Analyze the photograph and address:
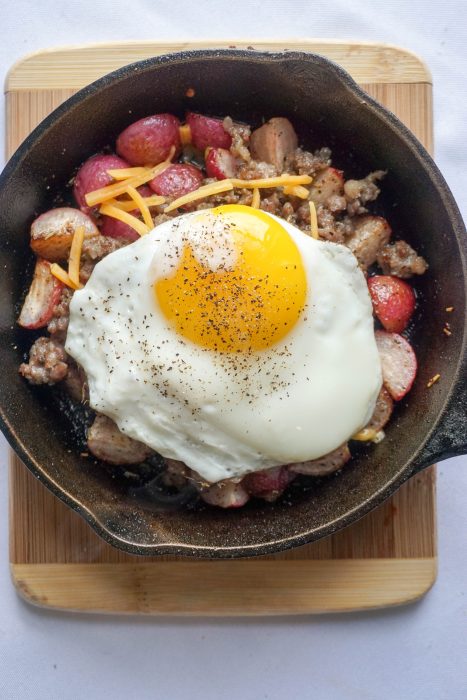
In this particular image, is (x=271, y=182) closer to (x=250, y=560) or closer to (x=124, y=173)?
(x=124, y=173)

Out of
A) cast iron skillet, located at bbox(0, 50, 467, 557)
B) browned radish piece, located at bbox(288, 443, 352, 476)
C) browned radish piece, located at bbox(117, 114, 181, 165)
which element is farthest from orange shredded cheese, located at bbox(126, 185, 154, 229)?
browned radish piece, located at bbox(288, 443, 352, 476)

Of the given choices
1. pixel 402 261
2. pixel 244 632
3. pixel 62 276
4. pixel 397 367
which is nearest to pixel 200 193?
pixel 62 276

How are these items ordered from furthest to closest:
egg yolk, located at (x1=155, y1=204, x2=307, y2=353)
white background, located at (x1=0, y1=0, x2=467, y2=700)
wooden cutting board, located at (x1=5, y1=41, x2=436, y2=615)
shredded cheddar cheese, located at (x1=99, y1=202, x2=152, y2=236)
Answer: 1. white background, located at (x1=0, y1=0, x2=467, y2=700)
2. wooden cutting board, located at (x1=5, y1=41, x2=436, y2=615)
3. shredded cheddar cheese, located at (x1=99, y1=202, x2=152, y2=236)
4. egg yolk, located at (x1=155, y1=204, x2=307, y2=353)

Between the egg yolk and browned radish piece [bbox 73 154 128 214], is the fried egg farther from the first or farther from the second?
browned radish piece [bbox 73 154 128 214]

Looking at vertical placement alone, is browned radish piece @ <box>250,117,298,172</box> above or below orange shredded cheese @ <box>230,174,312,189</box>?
above

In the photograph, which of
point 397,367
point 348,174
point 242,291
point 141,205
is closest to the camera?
point 242,291

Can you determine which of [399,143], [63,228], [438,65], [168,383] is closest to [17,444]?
[168,383]
